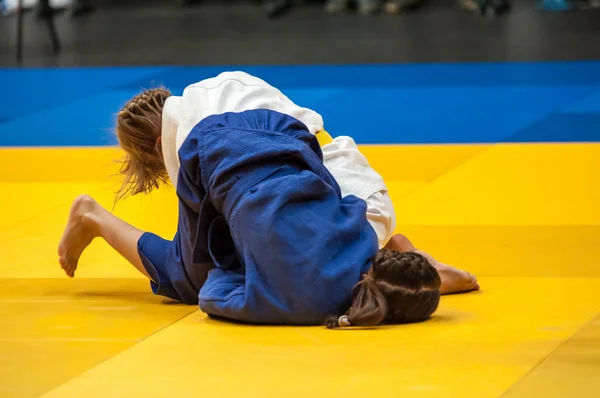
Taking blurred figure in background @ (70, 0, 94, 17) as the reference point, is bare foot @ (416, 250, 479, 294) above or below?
above

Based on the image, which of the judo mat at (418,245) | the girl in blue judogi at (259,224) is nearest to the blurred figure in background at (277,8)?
the judo mat at (418,245)

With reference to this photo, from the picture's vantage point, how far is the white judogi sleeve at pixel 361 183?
434 cm

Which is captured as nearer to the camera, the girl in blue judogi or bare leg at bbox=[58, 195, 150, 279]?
the girl in blue judogi

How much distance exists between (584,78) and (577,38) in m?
2.66

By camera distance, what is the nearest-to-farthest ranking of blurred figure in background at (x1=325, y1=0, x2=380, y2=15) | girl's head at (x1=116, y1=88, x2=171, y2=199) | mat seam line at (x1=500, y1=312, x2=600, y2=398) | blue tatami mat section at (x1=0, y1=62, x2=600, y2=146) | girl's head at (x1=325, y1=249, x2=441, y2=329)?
mat seam line at (x1=500, y1=312, x2=600, y2=398) → girl's head at (x1=325, y1=249, x2=441, y2=329) → girl's head at (x1=116, y1=88, x2=171, y2=199) → blue tatami mat section at (x1=0, y1=62, x2=600, y2=146) → blurred figure in background at (x1=325, y1=0, x2=380, y2=15)

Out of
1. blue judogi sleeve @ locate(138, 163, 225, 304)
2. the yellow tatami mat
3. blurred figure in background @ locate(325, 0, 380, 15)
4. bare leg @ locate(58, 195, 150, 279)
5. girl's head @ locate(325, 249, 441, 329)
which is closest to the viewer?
the yellow tatami mat

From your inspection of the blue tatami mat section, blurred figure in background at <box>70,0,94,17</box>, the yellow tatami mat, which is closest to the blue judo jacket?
the yellow tatami mat

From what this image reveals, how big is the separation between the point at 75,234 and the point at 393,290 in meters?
1.35

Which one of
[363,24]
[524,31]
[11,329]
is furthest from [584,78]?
[11,329]

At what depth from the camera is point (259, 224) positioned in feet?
12.6

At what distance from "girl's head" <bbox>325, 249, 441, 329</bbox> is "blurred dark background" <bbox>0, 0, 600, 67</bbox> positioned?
292 inches

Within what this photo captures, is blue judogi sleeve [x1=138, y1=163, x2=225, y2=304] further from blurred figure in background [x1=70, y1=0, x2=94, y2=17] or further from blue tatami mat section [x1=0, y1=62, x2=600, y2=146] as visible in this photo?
blurred figure in background [x1=70, y1=0, x2=94, y2=17]

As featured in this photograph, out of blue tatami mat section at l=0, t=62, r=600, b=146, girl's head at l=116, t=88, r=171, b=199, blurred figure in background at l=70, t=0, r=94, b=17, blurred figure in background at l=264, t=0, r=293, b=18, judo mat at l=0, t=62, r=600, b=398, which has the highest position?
girl's head at l=116, t=88, r=171, b=199

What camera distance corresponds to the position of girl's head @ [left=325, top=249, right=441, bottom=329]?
12.3 feet
